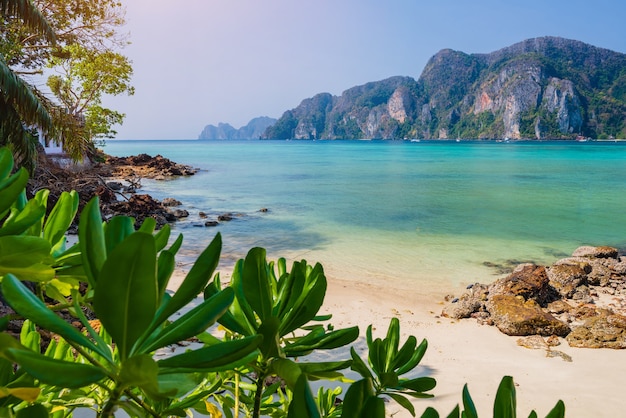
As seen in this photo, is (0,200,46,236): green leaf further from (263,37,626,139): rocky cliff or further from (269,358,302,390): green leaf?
(263,37,626,139): rocky cliff

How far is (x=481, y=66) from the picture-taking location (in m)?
149

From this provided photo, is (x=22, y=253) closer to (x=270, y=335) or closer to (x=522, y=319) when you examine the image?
(x=270, y=335)

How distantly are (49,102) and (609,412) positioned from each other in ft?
30.8

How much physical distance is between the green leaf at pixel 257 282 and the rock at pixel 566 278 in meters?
7.99

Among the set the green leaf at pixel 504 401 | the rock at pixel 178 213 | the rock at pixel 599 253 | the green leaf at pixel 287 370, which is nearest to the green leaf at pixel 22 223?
the green leaf at pixel 287 370

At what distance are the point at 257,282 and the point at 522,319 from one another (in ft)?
20.0

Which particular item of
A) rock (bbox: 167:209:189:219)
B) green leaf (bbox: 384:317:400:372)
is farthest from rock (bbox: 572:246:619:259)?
rock (bbox: 167:209:189:219)

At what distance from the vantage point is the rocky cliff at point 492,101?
10712 cm

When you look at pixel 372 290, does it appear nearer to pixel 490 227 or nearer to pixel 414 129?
pixel 490 227

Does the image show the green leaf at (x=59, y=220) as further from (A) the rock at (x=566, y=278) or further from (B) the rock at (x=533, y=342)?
(A) the rock at (x=566, y=278)

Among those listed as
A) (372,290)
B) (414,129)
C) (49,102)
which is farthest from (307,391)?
(414,129)

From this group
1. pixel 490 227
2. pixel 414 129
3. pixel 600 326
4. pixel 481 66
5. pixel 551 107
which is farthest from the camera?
pixel 481 66

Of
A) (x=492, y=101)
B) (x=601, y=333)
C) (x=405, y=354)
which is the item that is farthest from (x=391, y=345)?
(x=492, y=101)

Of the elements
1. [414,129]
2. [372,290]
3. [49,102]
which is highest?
[414,129]
